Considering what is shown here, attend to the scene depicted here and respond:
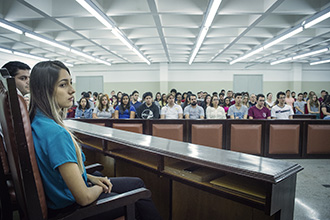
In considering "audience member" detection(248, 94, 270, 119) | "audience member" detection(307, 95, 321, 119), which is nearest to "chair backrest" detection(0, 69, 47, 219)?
"audience member" detection(248, 94, 270, 119)

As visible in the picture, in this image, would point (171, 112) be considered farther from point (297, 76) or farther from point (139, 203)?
point (297, 76)

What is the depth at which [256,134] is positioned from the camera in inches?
172

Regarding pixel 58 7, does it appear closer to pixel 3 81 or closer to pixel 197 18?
pixel 197 18

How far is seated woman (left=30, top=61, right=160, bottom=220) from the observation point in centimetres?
87

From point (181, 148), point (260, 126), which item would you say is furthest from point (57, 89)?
point (260, 126)

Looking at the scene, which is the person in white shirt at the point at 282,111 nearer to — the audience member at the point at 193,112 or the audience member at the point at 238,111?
the audience member at the point at 238,111

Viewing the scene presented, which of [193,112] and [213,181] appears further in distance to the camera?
[193,112]

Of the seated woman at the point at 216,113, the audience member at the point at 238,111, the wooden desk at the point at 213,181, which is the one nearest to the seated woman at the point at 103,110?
the seated woman at the point at 216,113

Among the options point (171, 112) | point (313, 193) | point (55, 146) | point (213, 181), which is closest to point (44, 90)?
point (55, 146)

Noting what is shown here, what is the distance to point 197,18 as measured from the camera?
230 inches

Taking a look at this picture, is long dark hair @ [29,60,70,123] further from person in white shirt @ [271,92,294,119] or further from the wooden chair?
person in white shirt @ [271,92,294,119]

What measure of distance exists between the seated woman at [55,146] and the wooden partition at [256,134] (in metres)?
3.46

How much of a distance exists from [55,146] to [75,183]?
177 mm

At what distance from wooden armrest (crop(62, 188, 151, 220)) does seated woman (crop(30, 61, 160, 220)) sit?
0.03 metres
